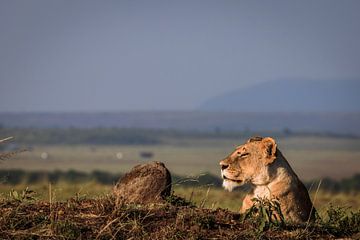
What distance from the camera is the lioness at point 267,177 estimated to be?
905 centimetres

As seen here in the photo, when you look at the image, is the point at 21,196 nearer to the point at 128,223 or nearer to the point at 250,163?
the point at 128,223

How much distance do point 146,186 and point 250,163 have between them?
3.32ft

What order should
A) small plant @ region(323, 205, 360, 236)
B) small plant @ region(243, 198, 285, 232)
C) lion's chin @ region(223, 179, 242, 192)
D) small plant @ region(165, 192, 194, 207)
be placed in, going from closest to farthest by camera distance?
1. small plant @ region(243, 198, 285, 232)
2. small plant @ region(323, 205, 360, 236)
3. small plant @ region(165, 192, 194, 207)
4. lion's chin @ region(223, 179, 242, 192)

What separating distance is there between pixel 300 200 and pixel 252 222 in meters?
1.05

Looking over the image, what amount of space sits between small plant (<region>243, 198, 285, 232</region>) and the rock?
100cm

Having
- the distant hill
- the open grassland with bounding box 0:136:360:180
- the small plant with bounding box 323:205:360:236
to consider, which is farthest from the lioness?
the distant hill

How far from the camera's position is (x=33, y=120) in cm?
16525

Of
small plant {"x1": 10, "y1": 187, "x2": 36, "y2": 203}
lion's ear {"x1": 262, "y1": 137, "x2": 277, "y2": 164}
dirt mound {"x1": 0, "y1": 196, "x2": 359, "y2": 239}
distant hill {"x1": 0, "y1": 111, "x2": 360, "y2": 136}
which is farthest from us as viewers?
distant hill {"x1": 0, "y1": 111, "x2": 360, "y2": 136}

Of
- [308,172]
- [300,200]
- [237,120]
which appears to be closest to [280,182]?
[300,200]

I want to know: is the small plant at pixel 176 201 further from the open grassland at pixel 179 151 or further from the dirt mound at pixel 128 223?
the open grassland at pixel 179 151

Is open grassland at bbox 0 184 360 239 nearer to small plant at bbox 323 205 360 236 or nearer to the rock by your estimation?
small plant at bbox 323 205 360 236

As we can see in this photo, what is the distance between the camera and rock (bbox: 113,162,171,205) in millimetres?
8977

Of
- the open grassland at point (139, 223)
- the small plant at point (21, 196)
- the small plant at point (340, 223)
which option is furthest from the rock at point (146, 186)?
the small plant at point (340, 223)

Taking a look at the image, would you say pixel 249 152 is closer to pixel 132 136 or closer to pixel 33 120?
pixel 132 136
